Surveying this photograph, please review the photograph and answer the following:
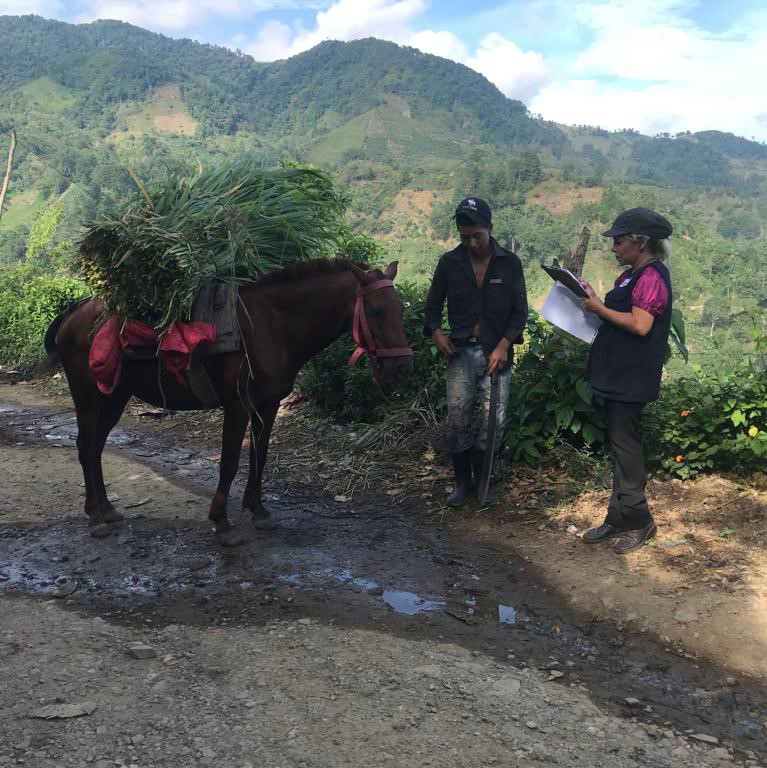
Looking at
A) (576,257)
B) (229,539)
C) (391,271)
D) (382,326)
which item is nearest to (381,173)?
(576,257)

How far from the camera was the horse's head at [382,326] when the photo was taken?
423 cm

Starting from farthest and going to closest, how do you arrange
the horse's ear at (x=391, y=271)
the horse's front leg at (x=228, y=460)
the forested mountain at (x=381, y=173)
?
the forested mountain at (x=381, y=173)
the horse's front leg at (x=228, y=460)
the horse's ear at (x=391, y=271)

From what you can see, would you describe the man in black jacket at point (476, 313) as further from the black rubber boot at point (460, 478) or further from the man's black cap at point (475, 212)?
the black rubber boot at point (460, 478)

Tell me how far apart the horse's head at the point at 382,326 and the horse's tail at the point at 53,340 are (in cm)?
206

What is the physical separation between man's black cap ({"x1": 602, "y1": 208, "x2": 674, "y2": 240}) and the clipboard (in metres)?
0.30

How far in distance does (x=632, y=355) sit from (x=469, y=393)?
1198 mm

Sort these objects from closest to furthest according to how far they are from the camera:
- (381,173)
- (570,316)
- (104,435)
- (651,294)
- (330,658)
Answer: (330,658)
(651,294)
(570,316)
(104,435)
(381,173)

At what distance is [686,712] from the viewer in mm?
2840

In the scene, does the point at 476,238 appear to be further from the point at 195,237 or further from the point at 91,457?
the point at 91,457

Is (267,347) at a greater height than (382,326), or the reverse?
(382,326)

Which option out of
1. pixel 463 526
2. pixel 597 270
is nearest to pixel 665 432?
pixel 463 526

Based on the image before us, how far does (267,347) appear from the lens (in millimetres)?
4391

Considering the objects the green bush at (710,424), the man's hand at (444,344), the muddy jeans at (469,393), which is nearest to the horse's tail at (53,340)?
the man's hand at (444,344)

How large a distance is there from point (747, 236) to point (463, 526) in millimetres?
117154
